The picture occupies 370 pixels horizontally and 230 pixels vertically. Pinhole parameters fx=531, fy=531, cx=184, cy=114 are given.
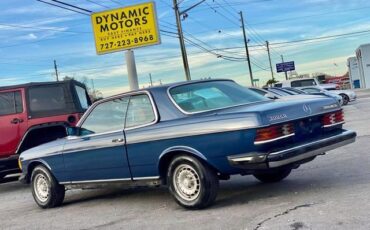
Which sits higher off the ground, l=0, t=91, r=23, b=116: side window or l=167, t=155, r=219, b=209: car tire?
l=0, t=91, r=23, b=116: side window

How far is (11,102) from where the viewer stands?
10.5 meters

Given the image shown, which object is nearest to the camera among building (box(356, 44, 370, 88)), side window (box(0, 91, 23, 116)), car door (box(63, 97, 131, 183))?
car door (box(63, 97, 131, 183))

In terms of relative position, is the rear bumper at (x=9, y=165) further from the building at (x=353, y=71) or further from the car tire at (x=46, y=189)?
the building at (x=353, y=71)

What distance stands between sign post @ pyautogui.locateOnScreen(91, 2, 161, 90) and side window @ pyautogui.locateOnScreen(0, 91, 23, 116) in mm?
10305

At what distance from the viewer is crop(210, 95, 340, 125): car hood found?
230 inches

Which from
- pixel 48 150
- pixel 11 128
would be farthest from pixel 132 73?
pixel 48 150

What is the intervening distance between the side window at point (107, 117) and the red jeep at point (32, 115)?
9.36ft

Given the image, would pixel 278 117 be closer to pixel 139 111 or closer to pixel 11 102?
pixel 139 111

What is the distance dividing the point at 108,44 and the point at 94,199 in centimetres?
1354

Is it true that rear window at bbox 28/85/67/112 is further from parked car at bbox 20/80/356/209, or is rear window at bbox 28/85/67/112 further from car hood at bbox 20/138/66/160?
parked car at bbox 20/80/356/209

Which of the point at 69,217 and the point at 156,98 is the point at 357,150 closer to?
the point at 156,98

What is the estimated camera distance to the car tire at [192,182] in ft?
20.2

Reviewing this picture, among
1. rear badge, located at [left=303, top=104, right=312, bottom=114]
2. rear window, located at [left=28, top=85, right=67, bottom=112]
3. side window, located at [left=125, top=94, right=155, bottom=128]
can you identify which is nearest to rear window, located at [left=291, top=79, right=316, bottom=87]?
rear window, located at [left=28, top=85, right=67, bottom=112]

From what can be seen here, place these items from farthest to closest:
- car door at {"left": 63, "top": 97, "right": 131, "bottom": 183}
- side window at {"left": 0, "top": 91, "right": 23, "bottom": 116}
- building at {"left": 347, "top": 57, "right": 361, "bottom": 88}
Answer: building at {"left": 347, "top": 57, "right": 361, "bottom": 88} → side window at {"left": 0, "top": 91, "right": 23, "bottom": 116} → car door at {"left": 63, "top": 97, "right": 131, "bottom": 183}
